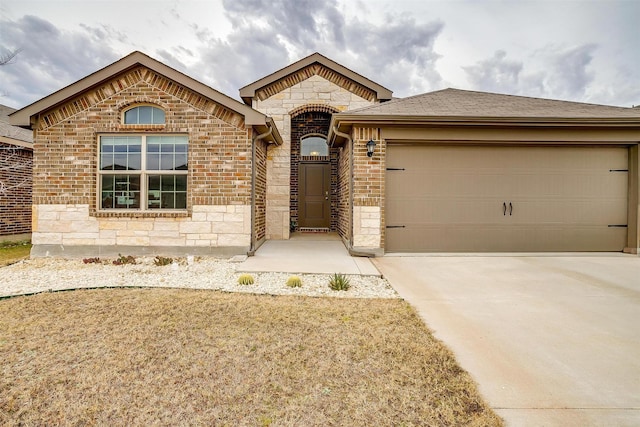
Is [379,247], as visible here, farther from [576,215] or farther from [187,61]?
[187,61]

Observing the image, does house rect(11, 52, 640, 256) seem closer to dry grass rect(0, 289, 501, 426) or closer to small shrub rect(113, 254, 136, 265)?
small shrub rect(113, 254, 136, 265)

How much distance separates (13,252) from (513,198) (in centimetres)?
1211

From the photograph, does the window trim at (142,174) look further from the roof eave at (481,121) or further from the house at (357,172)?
the roof eave at (481,121)

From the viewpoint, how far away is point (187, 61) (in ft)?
111

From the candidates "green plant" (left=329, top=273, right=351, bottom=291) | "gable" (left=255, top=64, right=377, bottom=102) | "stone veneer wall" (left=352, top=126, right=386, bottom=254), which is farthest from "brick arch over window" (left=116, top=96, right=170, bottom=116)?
"green plant" (left=329, top=273, right=351, bottom=291)

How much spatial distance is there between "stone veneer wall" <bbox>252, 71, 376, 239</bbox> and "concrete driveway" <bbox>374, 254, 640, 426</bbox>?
4186mm

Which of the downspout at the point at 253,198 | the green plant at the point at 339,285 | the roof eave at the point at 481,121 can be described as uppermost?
the roof eave at the point at 481,121

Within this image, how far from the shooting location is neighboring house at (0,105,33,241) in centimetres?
839

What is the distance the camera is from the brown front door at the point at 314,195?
10445 mm

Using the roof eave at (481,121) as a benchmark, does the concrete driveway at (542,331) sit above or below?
below

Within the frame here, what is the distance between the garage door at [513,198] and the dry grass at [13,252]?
8055 millimetres

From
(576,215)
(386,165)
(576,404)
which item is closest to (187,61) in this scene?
(386,165)

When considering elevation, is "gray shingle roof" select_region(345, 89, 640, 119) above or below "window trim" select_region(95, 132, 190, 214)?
above

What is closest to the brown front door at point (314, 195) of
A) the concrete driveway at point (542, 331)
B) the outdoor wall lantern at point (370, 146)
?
the outdoor wall lantern at point (370, 146)
